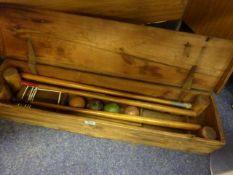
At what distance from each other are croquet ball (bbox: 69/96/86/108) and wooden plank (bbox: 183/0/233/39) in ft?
2.54

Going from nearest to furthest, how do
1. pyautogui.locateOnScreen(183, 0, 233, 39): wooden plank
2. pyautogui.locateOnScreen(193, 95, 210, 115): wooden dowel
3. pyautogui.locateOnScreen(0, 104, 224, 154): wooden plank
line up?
pyautogui.locateOnScreen(0, 104, 224, 154): wooden plank, pyautogui.locateOnScreen(193, 95, 210, 115): wooden dowel, pyautogui.locateOnScreen(183, 0, 233, 39): wooden plank

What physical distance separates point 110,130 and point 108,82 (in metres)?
0.22

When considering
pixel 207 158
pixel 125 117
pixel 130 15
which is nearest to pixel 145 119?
pixel 125 117

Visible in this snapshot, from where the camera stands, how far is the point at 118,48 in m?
0.92

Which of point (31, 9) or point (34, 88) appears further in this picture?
point (34, 88)

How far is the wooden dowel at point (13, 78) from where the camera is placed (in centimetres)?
97

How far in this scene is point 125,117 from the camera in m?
0.95

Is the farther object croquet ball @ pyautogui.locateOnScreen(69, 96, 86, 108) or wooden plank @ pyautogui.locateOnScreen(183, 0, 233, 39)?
wooden plank @ pyautogui.locateOnScreen(183, 0, 233, 39)

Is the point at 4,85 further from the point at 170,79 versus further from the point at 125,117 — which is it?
the point at 170,79

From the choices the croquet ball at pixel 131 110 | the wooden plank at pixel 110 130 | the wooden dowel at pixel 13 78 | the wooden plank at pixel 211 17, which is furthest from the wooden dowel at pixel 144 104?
the wooden plank at pixel 211 17

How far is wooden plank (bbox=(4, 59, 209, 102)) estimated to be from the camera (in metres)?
1.01

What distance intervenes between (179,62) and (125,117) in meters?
0.31

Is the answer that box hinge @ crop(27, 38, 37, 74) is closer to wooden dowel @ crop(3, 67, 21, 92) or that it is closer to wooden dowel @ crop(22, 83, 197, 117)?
wooden dowel @ crop(3, 67, 21, 92)

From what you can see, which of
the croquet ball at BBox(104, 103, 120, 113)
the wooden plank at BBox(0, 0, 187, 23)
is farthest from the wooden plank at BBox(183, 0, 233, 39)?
the croquet ball at BBox(104, 103, 120, 113)
